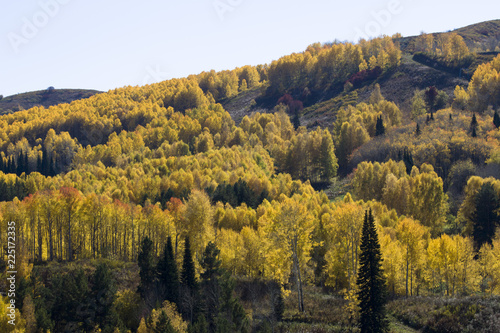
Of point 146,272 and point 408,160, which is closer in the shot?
point 146,272

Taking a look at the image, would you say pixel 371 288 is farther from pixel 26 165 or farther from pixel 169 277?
pixel 26 165

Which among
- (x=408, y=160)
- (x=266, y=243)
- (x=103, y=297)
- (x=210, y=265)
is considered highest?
(x=266, y=243)

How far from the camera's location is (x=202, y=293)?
2125 inches

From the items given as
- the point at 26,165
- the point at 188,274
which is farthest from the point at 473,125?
the point at 26,165

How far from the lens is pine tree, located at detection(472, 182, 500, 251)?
79.1 m

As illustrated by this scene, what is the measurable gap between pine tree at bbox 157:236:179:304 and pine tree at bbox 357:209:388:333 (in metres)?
23.1

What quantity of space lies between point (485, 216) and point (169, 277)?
2335 inches

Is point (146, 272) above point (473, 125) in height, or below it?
below

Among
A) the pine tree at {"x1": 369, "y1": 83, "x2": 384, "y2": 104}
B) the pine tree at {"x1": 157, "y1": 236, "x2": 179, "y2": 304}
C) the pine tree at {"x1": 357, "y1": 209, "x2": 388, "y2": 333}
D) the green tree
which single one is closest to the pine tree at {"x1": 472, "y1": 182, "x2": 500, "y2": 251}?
the pine tree at {"x1": 357, "y1": 209, "x2": 388, "y2": 333}

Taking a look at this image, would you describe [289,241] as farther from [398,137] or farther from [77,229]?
[398,137]

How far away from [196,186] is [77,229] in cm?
4490

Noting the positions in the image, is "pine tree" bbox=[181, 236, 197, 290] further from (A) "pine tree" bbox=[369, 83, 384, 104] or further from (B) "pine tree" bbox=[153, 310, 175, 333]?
(A) "pine tree" bbox=[369, 83, 384, 104]

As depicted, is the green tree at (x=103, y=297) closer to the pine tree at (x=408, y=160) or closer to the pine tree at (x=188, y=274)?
the pine tree at (x=188, y=274)

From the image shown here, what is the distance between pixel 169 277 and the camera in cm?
5481
